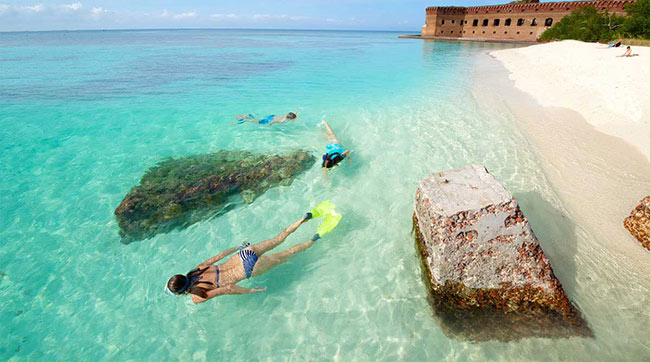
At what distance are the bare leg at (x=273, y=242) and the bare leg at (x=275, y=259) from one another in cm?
15

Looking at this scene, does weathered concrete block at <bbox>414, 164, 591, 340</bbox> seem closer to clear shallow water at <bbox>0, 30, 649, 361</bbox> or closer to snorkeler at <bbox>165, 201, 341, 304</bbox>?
clear shallow water at <bbox>0, 30, 649, 361</bbox>

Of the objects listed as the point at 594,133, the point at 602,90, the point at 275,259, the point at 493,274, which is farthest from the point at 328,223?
the point at 602,90

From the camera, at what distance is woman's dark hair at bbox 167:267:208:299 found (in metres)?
3.67

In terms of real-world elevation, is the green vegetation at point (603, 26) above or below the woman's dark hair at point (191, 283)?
above

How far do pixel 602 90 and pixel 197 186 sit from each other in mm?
14896

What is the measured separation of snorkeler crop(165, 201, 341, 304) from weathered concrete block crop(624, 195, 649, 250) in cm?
485

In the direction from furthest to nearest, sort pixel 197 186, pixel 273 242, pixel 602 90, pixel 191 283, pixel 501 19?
pixel 501 19, pixel 602 90, pixel 197 186, pixel 273 242, pixel 191 283

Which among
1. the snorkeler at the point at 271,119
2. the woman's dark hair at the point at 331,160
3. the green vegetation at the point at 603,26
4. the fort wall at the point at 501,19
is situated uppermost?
the fort wall at the point at 501,19

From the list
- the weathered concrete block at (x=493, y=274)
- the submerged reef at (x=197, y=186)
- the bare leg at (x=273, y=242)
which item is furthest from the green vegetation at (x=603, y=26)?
the bare leg at (x=273, y=242)

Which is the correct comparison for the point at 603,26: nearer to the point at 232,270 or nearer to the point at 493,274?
the point at 493,274

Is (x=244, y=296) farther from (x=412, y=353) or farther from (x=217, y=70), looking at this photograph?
(x=217, y=70)

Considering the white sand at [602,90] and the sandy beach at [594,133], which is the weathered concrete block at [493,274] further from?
the white sand at [602,90]

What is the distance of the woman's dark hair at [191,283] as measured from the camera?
367 centimetres

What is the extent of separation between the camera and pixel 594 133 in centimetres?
820
